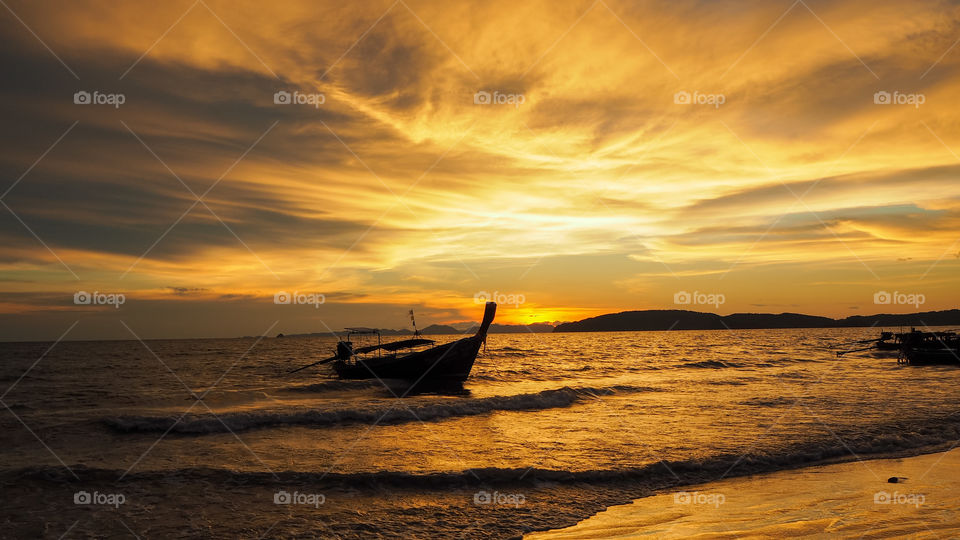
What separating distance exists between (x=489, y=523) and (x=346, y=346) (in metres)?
33.1

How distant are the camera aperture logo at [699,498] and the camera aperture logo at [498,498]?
305cm

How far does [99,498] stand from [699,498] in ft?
40.8

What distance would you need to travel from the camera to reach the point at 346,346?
133 ft

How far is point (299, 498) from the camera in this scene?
10.8 meters

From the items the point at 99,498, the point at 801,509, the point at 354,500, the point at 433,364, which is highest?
the point at 433,364

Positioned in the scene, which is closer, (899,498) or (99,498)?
(899,498)

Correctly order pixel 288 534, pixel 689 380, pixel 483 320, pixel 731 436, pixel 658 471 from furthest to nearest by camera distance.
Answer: pixel 689 380
pixel 483 320
pixel 731 436
pixel 658 471
pixel 288 534

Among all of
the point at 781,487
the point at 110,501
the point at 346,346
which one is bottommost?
the point at 781,487

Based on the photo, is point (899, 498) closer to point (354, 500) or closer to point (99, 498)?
point (354, 500)

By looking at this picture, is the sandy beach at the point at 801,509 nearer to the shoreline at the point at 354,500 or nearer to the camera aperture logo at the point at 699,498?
the camera aperture logo at the point at 699,498

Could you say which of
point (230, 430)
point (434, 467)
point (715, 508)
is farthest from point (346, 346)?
point (715, 508)

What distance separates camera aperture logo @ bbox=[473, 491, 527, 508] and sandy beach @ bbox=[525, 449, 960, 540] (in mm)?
1609

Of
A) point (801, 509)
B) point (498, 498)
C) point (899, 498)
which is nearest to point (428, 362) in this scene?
point (498, 498)

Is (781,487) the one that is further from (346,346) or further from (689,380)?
(346,346)
